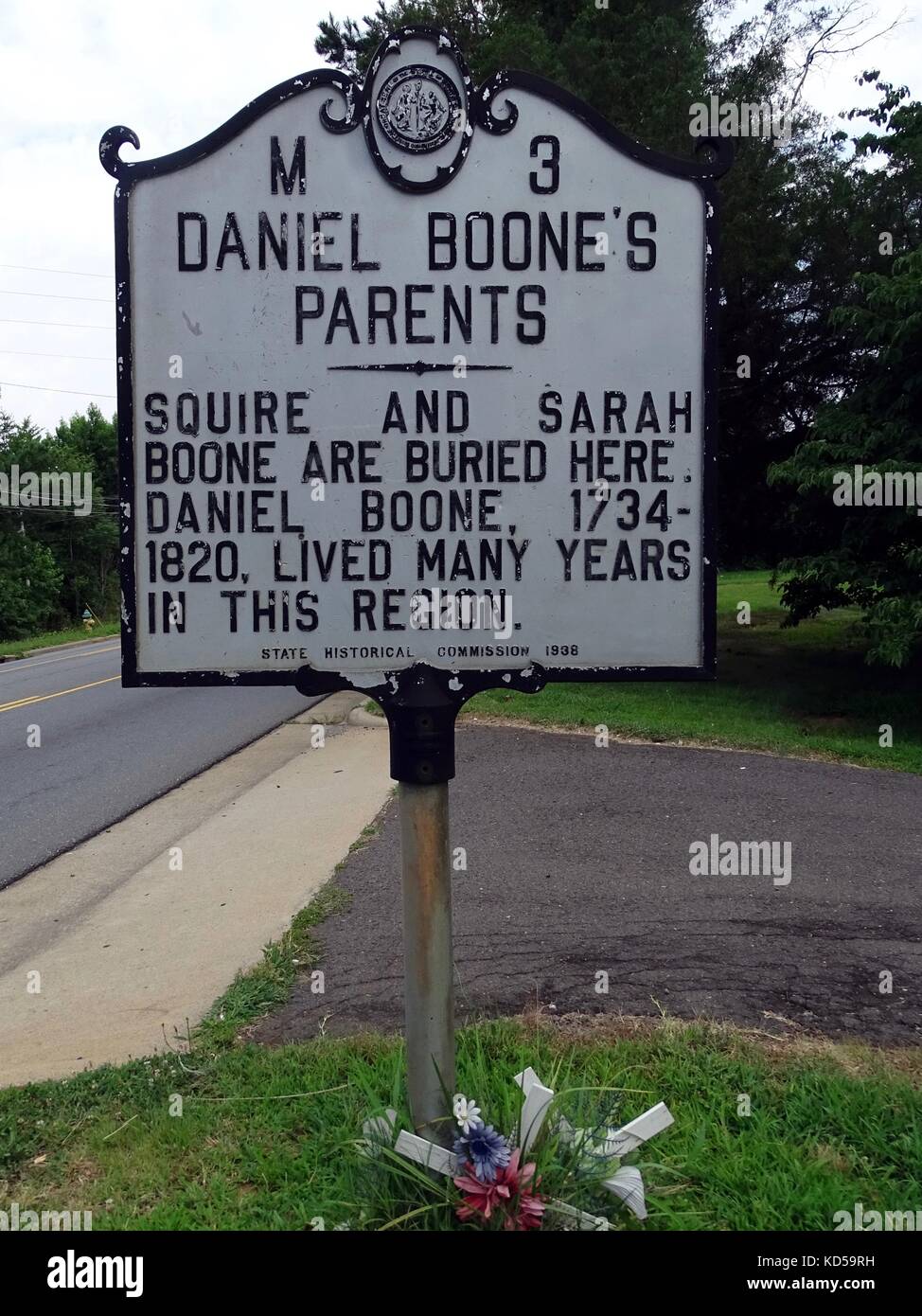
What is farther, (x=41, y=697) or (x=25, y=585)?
(x=25, y=585)

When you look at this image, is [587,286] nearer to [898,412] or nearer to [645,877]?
[645,877]

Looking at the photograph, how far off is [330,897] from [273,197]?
3.38 metres

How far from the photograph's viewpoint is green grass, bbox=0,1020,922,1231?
8.57 feet

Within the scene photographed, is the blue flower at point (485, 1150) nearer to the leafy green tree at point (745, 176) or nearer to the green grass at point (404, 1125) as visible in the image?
the green grass at point (404, 1125)

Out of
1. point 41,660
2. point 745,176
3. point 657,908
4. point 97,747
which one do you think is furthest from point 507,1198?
point 41,660

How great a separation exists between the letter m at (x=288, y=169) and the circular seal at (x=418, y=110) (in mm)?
215

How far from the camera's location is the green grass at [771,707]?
29.6ft

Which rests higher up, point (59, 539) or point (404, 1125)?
point (59, 539)

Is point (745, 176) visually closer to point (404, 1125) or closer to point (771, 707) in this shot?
point (771, 707)

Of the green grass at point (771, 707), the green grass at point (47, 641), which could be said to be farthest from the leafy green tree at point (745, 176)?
the green grass at point (47, 641)

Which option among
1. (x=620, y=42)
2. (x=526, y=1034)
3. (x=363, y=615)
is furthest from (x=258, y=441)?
(x=620, y=42)

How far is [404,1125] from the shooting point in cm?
278

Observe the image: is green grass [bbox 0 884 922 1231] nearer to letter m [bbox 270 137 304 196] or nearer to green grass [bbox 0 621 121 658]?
letter m [bbox 270 137 304 196]

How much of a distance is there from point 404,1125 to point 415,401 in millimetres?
1859
